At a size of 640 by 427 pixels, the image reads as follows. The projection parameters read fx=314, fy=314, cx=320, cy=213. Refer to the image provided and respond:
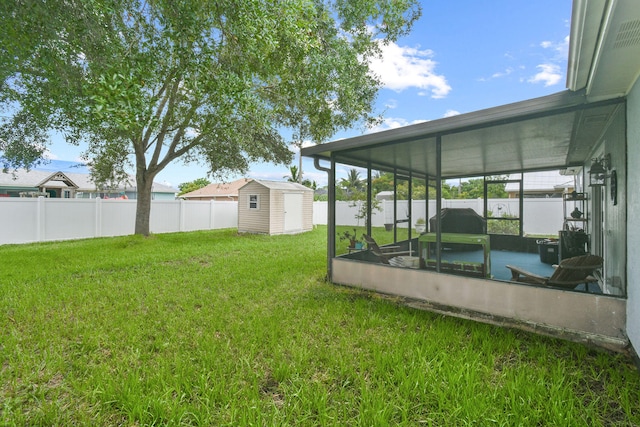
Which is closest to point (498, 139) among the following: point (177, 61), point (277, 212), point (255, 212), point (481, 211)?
point (177, 61)

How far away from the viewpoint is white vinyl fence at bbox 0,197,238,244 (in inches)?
374

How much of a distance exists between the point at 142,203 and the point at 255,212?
13.5 feet

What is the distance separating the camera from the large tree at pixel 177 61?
3719 mm

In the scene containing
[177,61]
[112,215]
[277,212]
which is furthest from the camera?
[277,212]

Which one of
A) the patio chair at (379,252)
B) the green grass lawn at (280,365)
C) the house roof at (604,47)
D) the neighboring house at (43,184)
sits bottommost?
the green grass lawn at (280,365)

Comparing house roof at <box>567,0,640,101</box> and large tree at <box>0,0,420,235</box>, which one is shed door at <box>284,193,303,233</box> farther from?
house roof at <box>567,0,640,101</box>

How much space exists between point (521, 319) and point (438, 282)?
0.96 m

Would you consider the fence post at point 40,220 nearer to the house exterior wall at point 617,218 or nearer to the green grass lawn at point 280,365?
the green grass lawn at point 280,365

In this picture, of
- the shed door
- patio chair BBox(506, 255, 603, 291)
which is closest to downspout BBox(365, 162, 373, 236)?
patio chair BBox(506, 255, 603, 291)

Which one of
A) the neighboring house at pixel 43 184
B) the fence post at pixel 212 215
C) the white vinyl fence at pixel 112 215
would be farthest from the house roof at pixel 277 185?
the neighboring house at pixel 43 184

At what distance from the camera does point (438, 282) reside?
13.3ft

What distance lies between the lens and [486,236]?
5008 mm

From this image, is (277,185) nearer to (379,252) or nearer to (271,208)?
(271,208)

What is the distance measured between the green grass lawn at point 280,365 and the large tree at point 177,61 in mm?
2490
